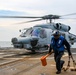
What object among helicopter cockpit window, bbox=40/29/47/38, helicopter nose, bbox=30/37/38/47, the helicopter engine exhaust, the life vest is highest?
the life vest

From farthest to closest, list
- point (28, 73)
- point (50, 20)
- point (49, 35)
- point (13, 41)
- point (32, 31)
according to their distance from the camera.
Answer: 1. point (50, 20)
2. point (49, 35)
3. point (32, 31)
4. point (13, 41)
5. point (28, 73)

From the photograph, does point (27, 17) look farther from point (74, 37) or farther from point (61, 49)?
point (61, 49)

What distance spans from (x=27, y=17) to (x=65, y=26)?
4187 mm

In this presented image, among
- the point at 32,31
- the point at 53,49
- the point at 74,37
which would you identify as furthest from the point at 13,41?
the point at 53,49

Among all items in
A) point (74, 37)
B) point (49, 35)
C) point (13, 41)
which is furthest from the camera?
point (74, 37)

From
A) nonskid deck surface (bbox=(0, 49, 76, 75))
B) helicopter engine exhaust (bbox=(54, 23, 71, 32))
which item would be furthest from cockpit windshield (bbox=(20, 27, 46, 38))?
nonskid deck surface (bbox=(0, 49, 76, 75))

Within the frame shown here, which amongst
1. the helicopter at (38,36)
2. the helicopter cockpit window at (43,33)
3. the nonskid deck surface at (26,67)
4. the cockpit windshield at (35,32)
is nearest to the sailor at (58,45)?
the nonskid deck surface at (26,67)

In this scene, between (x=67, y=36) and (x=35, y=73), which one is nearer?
(x=35, y=73)

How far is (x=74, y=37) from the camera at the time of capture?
26.1 m

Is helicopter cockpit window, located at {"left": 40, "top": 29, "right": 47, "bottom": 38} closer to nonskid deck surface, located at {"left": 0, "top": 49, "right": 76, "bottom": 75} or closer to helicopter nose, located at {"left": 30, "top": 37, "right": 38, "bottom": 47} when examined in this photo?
helicopter nose, located at {"left": 30, "top": 37, "right": 38, "bottom": 47}

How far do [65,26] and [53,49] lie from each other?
14.8 meters

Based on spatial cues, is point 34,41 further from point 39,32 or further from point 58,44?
point 58,44

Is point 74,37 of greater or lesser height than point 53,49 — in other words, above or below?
below

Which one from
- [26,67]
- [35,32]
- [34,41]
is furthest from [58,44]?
[35,32]
